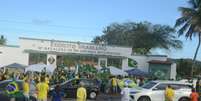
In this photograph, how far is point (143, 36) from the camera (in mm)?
74812

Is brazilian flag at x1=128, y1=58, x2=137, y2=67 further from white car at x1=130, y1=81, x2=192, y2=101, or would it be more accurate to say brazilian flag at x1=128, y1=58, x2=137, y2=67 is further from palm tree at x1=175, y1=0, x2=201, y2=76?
white car at x1=130, y1=81, x2=192, y2=101

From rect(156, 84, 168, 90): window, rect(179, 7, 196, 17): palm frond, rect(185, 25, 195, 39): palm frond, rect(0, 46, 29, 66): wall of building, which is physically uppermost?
rect(179, 7, 196, 17): palm frond

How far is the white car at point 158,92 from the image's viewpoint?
1129 inches

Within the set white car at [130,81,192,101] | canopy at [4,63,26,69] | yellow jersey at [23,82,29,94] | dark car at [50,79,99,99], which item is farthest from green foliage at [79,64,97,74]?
yellow jersey at [23,82,29,94]

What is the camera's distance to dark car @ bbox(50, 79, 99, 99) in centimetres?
3275

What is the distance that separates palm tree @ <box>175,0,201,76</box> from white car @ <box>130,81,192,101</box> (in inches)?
852

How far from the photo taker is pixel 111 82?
39906 millimetres

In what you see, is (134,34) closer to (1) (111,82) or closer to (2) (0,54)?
(2) (0,54)

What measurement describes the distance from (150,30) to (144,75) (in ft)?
85.7

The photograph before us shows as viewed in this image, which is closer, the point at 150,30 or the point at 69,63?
the point at 69,63

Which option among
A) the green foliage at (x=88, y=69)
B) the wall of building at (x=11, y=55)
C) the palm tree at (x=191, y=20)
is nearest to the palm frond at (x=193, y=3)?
the palm tree at (x=191, y=20)

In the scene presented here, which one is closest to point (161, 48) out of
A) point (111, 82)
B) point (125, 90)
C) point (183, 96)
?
point (111, 82)

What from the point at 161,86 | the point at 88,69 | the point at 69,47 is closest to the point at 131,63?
the point at 88,69

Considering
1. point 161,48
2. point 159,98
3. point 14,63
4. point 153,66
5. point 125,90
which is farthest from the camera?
point 161,48
